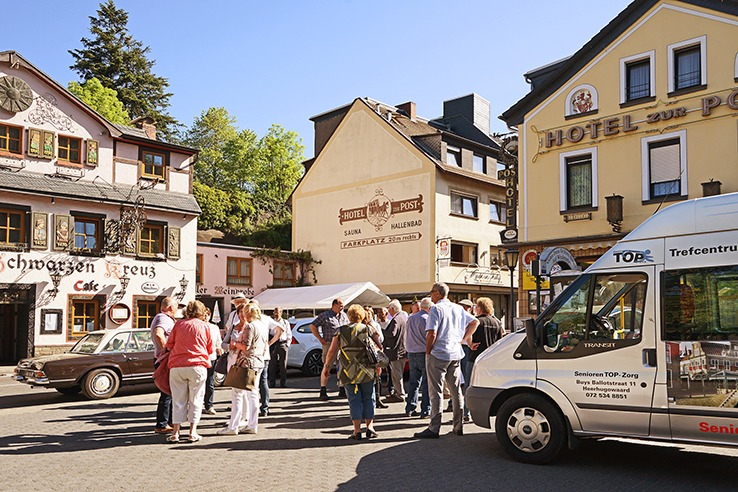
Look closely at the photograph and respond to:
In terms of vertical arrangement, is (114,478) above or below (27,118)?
below

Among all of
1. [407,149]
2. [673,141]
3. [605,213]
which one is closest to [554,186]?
[605,213]

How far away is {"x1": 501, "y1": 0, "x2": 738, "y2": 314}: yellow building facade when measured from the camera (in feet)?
69.1

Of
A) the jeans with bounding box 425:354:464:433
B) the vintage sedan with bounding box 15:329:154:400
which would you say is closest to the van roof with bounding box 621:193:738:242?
the jeans with bounding box 425:354:464:433

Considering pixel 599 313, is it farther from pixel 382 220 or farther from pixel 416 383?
pixel 382 220

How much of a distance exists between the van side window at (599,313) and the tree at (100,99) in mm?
45529

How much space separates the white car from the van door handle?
1259cm

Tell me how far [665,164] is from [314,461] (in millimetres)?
17452

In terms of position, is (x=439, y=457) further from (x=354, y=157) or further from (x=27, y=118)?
(x=354, y=157)

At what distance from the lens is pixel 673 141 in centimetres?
2197

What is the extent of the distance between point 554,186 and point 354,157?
597 inches

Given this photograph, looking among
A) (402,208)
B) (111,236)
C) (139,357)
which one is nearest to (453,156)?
(402,208)

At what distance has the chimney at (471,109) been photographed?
141 ft

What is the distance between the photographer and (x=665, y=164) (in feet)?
72.3

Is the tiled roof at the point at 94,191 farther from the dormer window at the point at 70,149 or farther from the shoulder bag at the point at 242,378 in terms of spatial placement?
the shoulder bag at the point at 242,378
